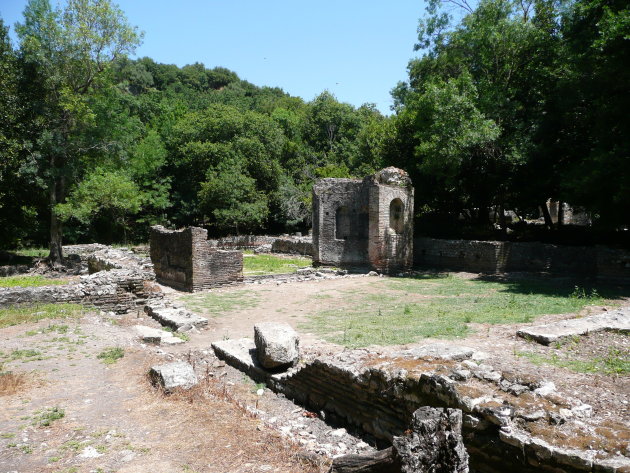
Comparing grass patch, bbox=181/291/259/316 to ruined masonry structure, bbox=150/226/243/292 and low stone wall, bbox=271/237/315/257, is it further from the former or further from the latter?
low stone wall, bbox=271/237/315/257

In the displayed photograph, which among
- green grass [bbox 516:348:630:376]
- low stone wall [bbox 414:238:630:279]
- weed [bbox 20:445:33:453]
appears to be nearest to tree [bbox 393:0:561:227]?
low stone wall [bbox 414:238:630:279]

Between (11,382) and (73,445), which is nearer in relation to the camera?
(73,445)

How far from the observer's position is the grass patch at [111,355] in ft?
25.3

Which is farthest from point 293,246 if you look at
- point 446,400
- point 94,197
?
point 446,400

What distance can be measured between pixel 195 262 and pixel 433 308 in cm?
853

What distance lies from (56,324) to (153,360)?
376 cm

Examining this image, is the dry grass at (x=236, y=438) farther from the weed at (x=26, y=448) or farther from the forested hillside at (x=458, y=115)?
the forested hillside at (x=458, y=115)

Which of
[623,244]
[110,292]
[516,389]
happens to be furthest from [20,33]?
[623,244]

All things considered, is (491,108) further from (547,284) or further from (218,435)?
(218,435)

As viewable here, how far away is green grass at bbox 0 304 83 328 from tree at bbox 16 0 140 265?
1130 cm

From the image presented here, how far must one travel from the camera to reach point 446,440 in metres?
3.42

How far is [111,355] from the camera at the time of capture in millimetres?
7918

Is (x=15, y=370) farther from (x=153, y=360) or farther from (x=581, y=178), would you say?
(x=581, y=178)

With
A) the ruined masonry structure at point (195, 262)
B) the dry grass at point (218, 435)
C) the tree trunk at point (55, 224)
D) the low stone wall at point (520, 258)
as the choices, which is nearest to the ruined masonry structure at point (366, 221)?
the low stone wall at point (520, 258)
